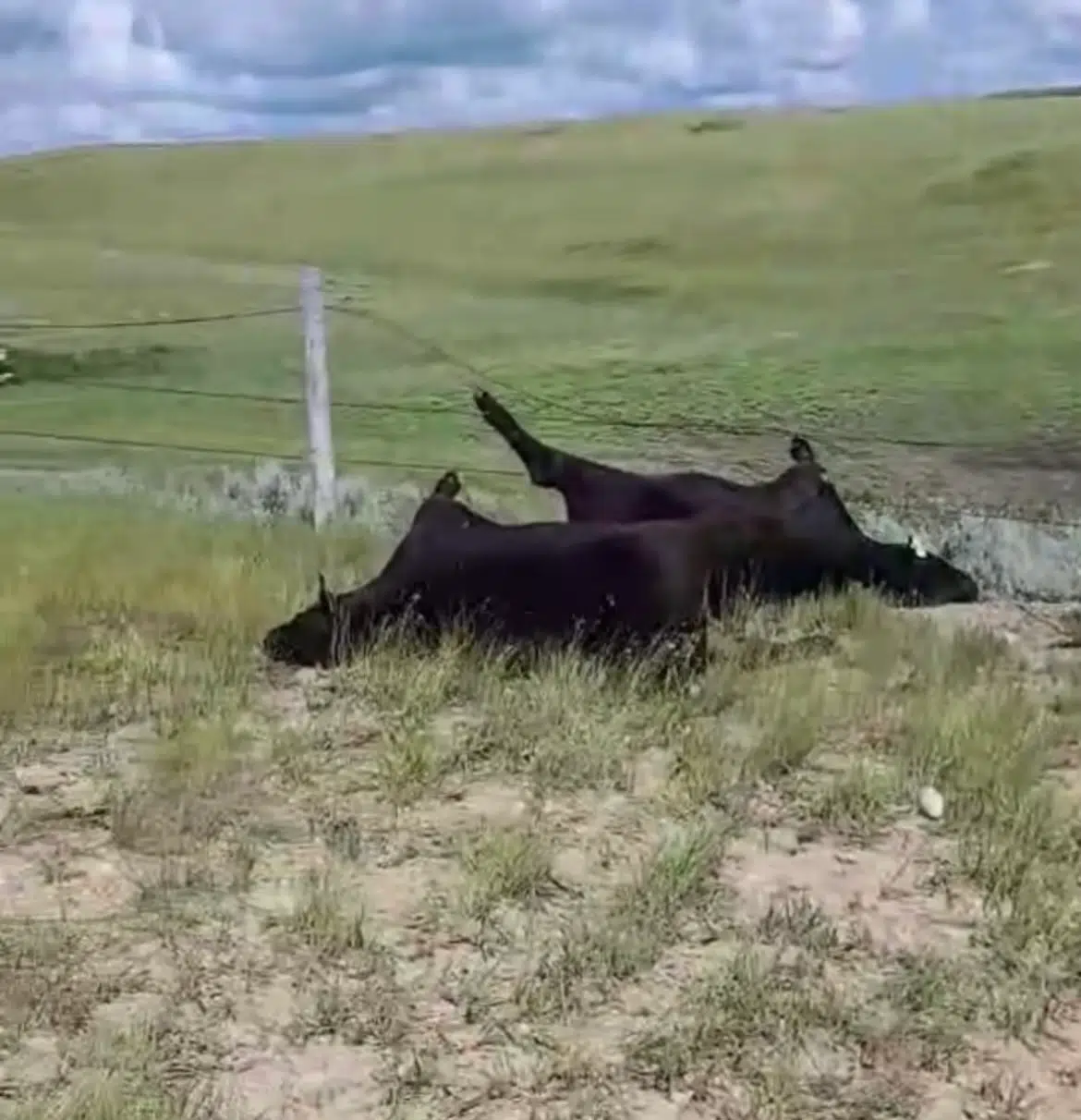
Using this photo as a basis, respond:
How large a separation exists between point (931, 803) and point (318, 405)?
5960mm

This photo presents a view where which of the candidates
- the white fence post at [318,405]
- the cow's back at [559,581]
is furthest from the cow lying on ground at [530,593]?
the white fence post at [318,405]

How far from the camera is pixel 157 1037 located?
13.9ft

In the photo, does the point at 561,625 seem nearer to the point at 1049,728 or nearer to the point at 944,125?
the point at 1049,728

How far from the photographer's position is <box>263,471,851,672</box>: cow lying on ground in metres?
6.85

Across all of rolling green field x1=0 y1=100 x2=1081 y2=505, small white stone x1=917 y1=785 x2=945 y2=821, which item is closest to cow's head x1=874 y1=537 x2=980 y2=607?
small white stone x1=917 y1=785 x2=945 y2=821

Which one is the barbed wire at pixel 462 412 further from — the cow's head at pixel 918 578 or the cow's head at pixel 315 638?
the cow's head at pixel 315 638

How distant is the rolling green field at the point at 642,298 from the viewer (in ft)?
58.6

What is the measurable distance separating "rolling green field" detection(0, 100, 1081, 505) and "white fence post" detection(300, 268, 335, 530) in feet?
14.6

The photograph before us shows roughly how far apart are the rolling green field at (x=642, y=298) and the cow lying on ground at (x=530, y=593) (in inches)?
281

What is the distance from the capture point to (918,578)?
27.9 ft

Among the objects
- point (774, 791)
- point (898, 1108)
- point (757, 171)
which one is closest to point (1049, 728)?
point (774, 791)

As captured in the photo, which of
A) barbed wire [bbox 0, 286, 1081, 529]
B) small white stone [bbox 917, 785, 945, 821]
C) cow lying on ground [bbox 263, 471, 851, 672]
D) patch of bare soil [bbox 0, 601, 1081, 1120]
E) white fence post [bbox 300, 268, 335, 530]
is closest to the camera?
patch of bare soil [bbox 0, 601, 1081, 1120]

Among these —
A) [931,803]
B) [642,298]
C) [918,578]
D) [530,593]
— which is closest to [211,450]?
[918,578]

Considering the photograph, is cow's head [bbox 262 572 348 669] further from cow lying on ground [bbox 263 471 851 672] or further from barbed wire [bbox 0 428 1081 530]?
barbed wire [bbox 0 428 1081 530]
